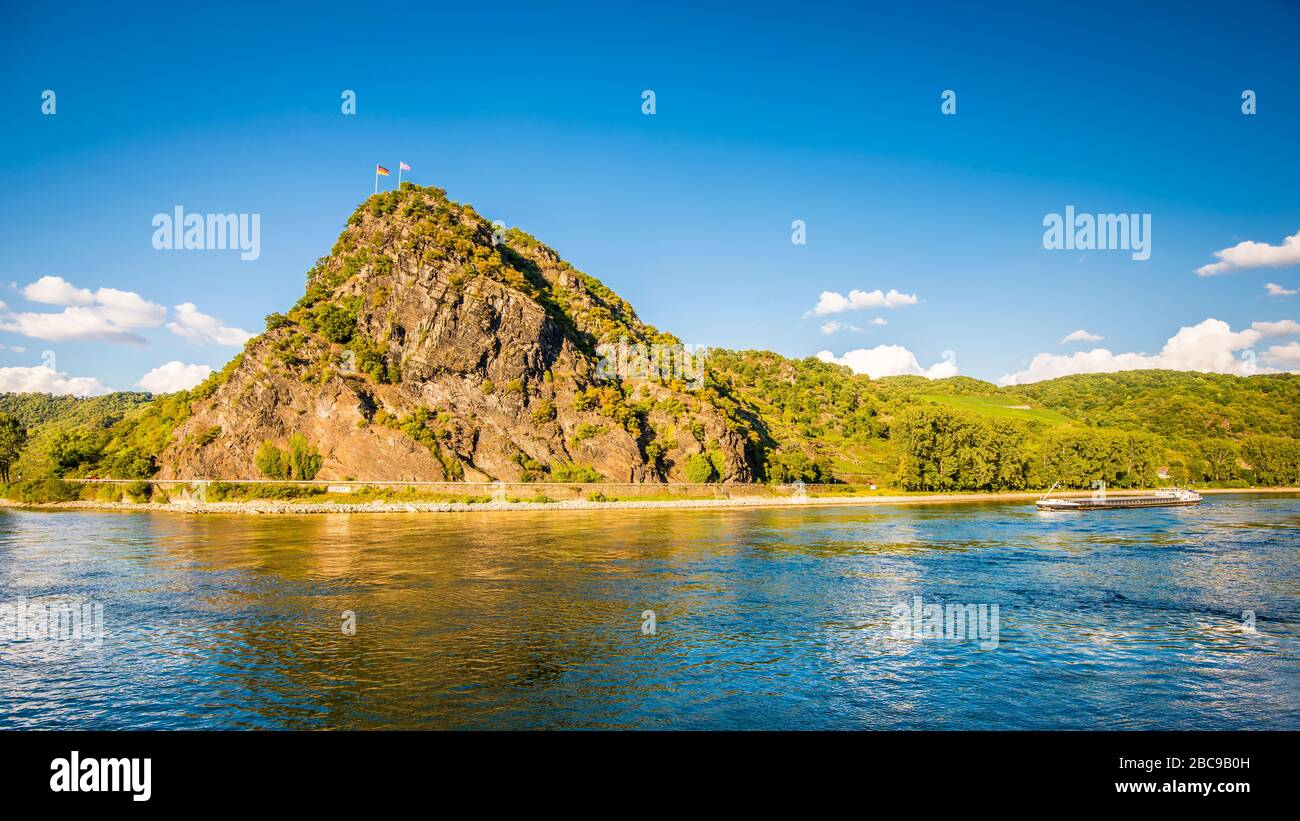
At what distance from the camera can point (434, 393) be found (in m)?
125

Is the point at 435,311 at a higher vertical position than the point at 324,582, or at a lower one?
higher

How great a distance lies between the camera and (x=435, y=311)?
5094 inches

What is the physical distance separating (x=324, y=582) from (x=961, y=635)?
34.0 m

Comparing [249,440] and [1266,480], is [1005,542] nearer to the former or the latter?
[249,440]

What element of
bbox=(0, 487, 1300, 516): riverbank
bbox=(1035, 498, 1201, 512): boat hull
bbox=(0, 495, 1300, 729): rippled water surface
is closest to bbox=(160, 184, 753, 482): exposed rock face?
bbox=(0, 487, 1300, 516): riverbank

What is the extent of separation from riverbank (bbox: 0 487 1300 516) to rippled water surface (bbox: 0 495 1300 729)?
1582 inches

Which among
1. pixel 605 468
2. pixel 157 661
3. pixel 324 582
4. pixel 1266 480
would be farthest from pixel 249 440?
pixel 1266 480

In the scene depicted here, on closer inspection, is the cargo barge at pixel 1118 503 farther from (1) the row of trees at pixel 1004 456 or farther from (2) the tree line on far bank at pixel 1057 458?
(2) the tree line on far bank at pixel 1057 458

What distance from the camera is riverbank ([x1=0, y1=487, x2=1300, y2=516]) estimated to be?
10193 centimetres

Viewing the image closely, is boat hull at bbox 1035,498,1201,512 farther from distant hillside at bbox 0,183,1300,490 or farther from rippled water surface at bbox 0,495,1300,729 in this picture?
rippled water surface at bbox 0,495,1300,729

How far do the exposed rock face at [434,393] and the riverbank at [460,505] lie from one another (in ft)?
29.9

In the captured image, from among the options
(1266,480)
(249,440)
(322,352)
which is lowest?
(1266,480)

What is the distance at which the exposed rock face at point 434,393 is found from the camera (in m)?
117
